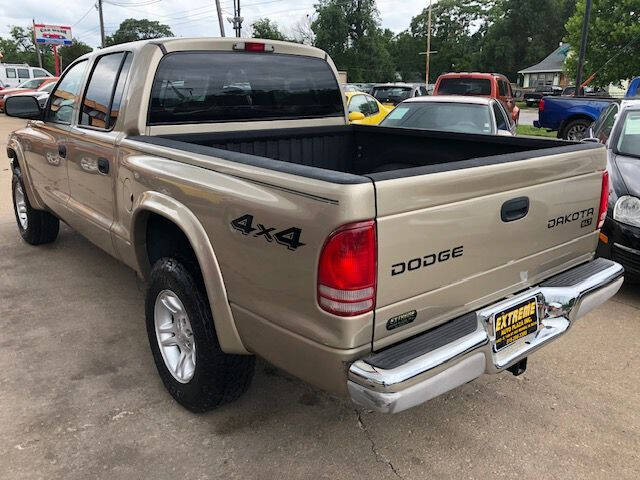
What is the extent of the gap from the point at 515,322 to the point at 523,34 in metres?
69.7

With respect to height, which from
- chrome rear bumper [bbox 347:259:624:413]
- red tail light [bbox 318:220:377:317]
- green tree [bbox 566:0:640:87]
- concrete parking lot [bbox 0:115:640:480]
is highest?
green tree [bbox 566:0:640:87]

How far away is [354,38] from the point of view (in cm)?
6231

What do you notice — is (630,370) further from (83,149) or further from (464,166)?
(83,149)

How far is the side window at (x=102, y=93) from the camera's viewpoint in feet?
11.4

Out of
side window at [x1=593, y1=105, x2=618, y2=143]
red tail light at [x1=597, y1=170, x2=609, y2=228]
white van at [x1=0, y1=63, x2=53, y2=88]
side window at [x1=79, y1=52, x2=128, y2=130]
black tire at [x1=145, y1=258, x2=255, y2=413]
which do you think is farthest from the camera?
white van at [x1=0, y1=63, x2=53, y2=88]

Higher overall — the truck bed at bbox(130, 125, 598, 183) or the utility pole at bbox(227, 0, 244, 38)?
the utility pole at bbox(227, 0, 244, 38)

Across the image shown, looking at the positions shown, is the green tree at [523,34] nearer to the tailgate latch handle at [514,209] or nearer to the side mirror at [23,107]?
the side mirror at [23,107]

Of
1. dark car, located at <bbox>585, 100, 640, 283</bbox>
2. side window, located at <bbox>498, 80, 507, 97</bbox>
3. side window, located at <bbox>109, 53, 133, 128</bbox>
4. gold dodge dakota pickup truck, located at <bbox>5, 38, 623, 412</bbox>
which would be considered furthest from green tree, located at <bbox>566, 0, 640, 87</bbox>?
side window, located at <bbox>109, 53, 133, 128</bbox>

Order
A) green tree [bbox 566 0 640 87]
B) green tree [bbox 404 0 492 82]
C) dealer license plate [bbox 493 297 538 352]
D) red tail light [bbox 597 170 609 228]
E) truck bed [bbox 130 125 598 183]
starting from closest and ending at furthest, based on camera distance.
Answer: dealer license plate [bbox 493 297 538 352] < red tail light [bbox 597 170 609 228] < truck bed [bbox 130 125 598 183] < green tree [bbox 566 0 640 87] < green tree [bbox 404 0 492 82]

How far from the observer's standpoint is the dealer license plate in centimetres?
229

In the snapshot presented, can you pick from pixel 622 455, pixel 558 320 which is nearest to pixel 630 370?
pixel 622 455

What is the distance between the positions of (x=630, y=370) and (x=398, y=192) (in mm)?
2356

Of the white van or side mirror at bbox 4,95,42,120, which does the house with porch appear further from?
side mirror at bbox 4,95,42,120

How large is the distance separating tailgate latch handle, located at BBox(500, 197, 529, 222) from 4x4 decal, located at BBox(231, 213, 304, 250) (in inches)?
36.2
